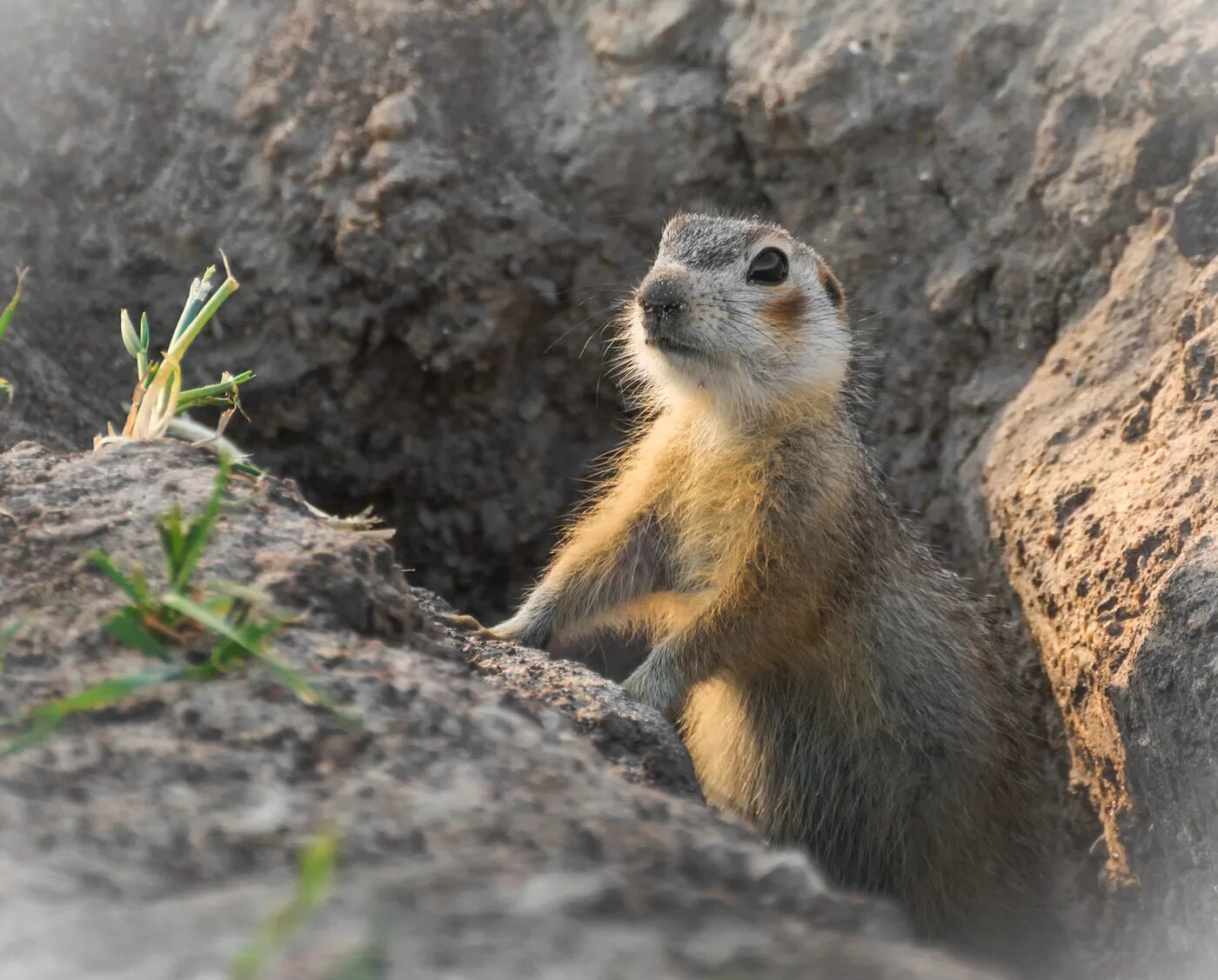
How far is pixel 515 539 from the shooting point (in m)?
8.06

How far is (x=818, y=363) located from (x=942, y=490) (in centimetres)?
176

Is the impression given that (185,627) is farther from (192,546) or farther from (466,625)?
(466,625)

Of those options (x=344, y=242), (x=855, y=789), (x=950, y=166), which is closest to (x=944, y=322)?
(x=950, y=166)

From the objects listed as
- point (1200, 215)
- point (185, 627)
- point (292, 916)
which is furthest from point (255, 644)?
point (1200, 215)

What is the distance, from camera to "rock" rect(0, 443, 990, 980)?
7.04 ft

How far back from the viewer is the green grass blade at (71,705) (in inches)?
105

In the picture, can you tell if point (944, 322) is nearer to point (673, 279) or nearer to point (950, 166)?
point (950, 166)

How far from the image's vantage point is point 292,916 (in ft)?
6.92

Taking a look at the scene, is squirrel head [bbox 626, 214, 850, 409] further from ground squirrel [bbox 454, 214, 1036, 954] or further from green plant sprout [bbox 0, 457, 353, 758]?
green plant sprout [bbox 0, 457, 353, 758]

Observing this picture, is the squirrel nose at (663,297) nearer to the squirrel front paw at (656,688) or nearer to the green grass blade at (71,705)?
the squirrel front paw at (656,688)

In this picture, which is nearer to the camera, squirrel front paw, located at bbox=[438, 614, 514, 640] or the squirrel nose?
squirrel front paw, located at bbox=[438, 614, 514, 640]

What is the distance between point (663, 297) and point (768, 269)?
0.60 metres

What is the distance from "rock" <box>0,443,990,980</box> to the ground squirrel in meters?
1.98

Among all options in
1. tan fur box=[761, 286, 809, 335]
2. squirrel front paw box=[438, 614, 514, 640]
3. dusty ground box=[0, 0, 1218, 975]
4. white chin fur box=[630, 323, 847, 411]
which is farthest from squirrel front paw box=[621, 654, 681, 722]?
dusty ground box=[0, 0, 1218, 975]
